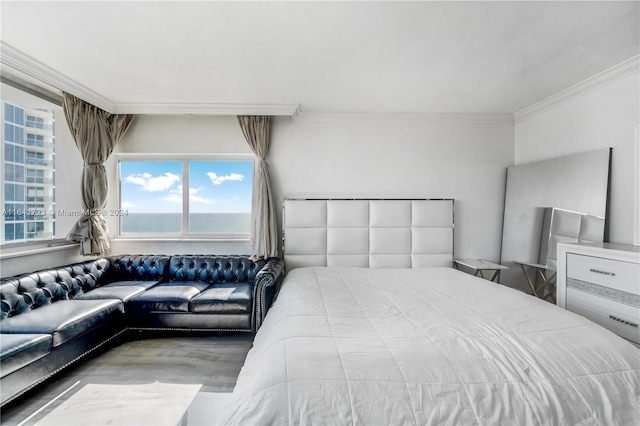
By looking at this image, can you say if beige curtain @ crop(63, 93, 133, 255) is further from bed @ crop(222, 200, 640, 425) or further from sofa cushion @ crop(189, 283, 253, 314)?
Result: bed @ crop(222, 200, 640, 425)

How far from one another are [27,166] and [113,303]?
4.38ft

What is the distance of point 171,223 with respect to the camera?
3400 mm

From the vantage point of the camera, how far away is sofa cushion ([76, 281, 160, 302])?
244cm

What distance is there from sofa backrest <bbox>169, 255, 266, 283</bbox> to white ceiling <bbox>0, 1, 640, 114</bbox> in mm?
1860

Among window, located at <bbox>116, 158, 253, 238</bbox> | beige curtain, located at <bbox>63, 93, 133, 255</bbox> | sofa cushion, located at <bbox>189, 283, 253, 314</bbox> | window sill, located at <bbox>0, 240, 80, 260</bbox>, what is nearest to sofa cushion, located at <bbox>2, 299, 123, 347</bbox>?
window sill, located at <bbox>0, 240, 80, 260</bbox>

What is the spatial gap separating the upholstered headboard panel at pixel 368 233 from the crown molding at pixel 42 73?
7.72 ft

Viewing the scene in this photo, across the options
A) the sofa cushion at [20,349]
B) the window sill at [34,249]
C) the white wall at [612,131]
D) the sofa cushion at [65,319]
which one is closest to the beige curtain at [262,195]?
the sofa cushion at [65,319]

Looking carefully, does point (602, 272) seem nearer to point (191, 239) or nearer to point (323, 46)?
point (323, 46)

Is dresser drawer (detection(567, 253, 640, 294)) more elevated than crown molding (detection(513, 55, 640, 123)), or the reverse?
crown molding (detection(513, 55, 640, 123))

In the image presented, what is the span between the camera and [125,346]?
94.5 inches

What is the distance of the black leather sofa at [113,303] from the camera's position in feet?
5.59

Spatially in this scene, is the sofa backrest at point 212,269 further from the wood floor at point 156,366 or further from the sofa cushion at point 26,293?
the sofa cushion at point 26,293

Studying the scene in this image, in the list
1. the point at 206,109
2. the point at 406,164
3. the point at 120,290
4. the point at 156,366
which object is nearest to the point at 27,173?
the point at 120,290

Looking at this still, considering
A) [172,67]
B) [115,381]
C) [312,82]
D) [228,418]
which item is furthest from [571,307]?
[172,67]
